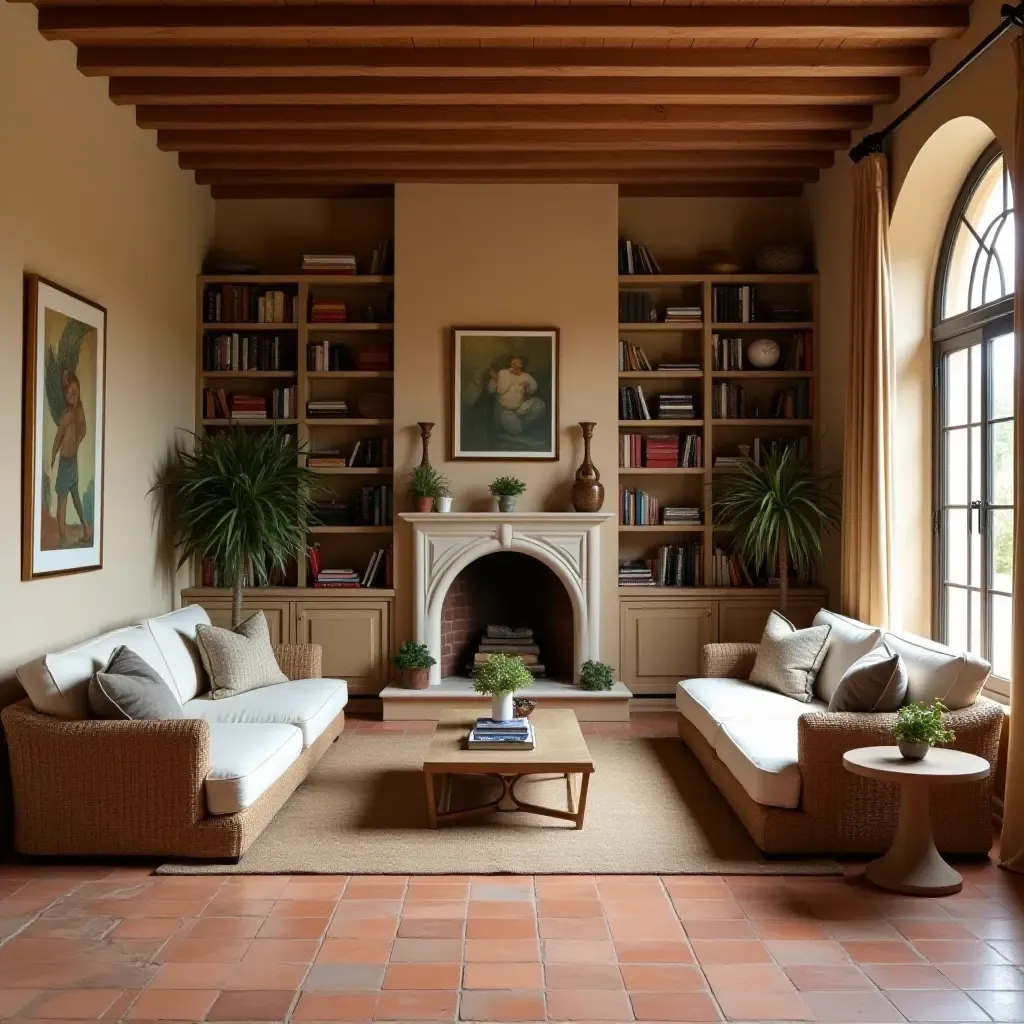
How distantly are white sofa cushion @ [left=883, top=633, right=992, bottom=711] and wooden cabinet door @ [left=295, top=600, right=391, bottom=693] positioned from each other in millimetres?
3746

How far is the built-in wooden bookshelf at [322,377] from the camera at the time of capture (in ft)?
24.0

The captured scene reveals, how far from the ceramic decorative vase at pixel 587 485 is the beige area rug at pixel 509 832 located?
77.6 inches

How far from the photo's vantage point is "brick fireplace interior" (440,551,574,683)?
7344 millimetres

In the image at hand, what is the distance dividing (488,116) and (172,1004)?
4.84m

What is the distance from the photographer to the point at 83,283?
531 centimetres

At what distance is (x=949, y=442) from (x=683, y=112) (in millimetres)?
2416

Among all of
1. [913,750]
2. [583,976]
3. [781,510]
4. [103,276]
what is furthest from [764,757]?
[103,276]

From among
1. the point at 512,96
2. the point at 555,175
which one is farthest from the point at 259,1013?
the point at 555,175

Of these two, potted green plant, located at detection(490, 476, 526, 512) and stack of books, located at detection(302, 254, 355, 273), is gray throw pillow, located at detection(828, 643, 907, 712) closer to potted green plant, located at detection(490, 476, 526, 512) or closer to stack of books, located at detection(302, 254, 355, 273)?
potted green plant, located at detection(490, 476, 526, 512)

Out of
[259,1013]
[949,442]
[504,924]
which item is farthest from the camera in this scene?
[949,442]

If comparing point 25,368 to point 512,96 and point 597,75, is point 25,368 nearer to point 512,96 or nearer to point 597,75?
point 512,96

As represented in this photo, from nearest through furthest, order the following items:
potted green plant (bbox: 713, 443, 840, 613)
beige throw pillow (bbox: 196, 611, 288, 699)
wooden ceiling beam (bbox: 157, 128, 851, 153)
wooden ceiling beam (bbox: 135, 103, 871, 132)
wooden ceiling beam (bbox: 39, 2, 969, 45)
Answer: wooden ceiling beam (bbox: 39, 2, 969, 45) → beige throw pillow (bbox: 196, 611, 288, 699) → wooden ceiling beam (bbox: 135, 103, 871, 132) → wooden ceiling beam (bbox: 157, 128, 851, 153) → potted green plant (bbox: 713, 443, 840, 613)

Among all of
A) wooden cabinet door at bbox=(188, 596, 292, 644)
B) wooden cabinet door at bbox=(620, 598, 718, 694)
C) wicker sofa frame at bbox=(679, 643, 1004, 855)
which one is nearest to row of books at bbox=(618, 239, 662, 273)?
wooden cabinet door at bbox=(620, 598, 718, 694)

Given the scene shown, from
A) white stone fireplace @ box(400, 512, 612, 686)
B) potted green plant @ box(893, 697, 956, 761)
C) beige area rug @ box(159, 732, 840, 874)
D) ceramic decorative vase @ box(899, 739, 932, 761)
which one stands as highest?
white stone fireplace @ box(400, 512, 612, 686)
